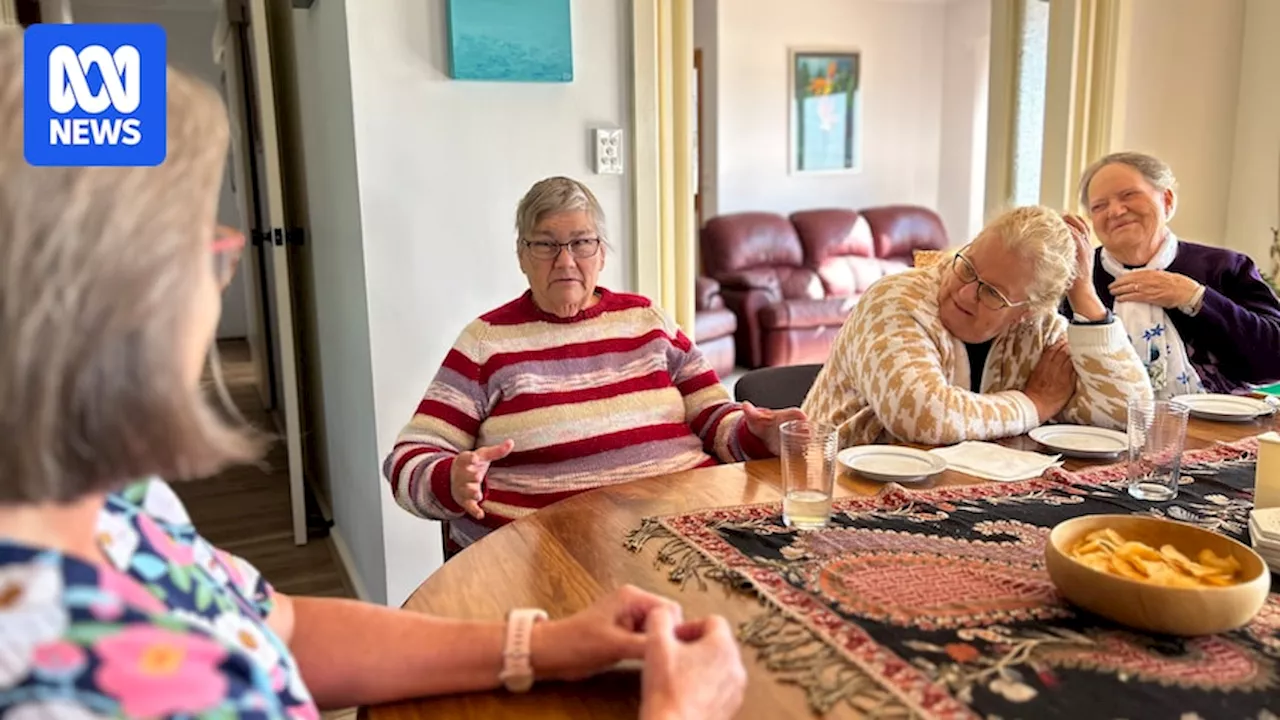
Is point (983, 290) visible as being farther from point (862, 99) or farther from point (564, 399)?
point (862, 99)

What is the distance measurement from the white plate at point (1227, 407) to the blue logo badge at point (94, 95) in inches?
67.5

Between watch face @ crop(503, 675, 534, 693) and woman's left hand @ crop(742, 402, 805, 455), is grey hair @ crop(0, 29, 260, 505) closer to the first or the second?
watch face @ crop(503, 675, 534, 693)

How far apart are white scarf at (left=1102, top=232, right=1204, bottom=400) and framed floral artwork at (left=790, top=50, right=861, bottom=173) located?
4894 mm

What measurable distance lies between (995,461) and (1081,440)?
8.4 inches

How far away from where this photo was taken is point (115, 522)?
0.66m

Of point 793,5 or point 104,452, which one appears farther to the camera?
point 793,5

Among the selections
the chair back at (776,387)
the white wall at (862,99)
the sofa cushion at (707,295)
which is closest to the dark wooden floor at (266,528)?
the chair back at (776,387)

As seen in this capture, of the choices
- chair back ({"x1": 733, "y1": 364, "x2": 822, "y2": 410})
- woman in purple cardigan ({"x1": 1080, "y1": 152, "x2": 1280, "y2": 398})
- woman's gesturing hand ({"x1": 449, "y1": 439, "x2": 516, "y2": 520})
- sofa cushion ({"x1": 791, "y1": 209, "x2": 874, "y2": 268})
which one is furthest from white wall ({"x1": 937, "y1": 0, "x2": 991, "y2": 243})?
woman's gesturing hand ({"x1": 449, "y1": 439, "x2": 516, "y2": 520})

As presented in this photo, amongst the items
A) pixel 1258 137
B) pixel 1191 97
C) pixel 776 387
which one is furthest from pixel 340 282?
pixel 1258 137

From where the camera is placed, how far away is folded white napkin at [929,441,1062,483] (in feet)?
4.63

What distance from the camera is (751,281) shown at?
5.86 m

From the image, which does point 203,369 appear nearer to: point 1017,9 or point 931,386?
point 931,386

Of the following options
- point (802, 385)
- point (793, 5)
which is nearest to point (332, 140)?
point (802, 385)

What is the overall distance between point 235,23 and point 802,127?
13.6 feet
